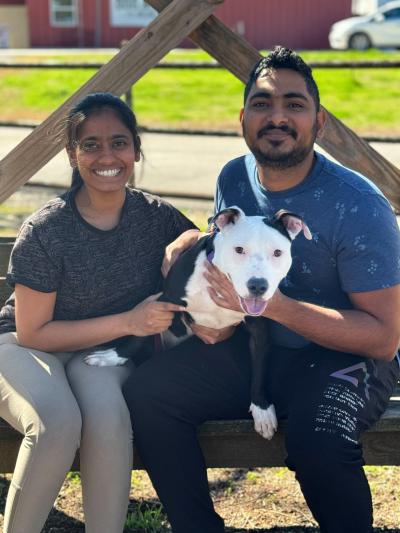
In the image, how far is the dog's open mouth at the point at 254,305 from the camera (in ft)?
9.02

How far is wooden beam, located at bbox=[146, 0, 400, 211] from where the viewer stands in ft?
12.1

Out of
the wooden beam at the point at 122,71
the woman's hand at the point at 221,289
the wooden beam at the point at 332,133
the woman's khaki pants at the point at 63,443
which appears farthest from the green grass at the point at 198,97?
the woman's khaki pants at the point at 63,443

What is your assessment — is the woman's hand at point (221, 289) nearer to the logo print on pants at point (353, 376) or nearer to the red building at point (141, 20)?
the logo print on pants at point (353, 376)

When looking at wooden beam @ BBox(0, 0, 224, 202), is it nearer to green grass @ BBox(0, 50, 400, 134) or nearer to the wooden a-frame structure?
the wooden a-frame structure

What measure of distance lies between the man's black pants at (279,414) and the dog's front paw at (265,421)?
0.19 ft

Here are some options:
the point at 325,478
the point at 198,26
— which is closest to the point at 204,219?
the point at 198,26

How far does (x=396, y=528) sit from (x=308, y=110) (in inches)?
66.6

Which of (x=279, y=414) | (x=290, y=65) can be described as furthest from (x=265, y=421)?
(x=290, y=65)

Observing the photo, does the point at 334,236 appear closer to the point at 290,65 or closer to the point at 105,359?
the point at 290,65

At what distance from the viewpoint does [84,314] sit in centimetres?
324

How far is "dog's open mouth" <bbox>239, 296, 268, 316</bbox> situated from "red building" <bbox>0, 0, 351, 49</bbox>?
29832 mm

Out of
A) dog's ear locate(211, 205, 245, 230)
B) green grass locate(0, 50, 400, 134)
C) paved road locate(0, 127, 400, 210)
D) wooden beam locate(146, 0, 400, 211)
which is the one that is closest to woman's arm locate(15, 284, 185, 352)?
dog's ear locate(211, 205, 245, 230)

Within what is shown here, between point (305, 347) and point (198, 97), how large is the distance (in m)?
14.8

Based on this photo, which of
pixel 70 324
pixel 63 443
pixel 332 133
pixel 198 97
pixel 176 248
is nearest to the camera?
pixel 63 443
